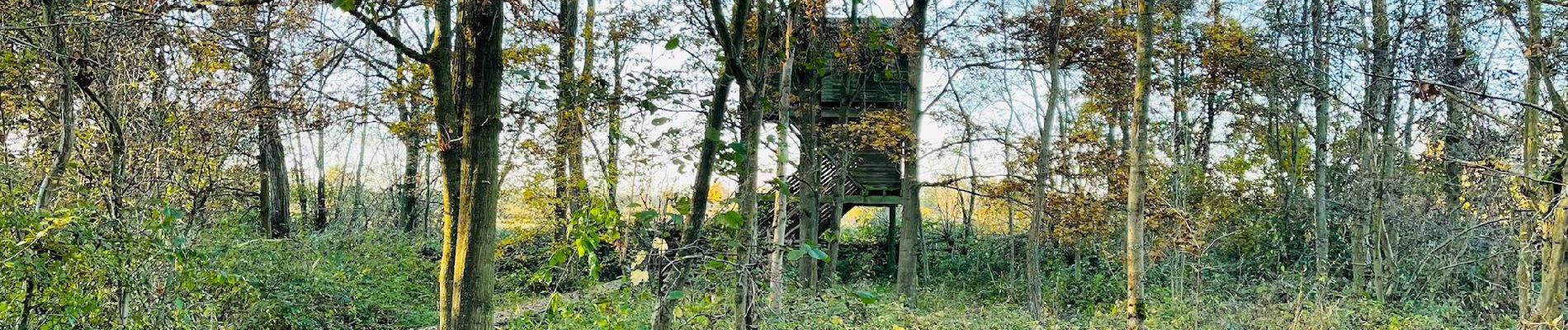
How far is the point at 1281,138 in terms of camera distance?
1748 centimetres

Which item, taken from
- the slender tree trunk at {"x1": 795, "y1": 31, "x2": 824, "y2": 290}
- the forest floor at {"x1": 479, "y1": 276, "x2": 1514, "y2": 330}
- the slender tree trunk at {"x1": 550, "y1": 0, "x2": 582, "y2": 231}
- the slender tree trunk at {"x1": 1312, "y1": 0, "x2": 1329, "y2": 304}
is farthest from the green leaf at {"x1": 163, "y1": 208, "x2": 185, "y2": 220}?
the slender tree trunk at {"x1": 1312, "y1": 0, "x2": 1329, "y2": 304}

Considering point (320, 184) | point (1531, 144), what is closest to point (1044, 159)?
point (1531, 144)

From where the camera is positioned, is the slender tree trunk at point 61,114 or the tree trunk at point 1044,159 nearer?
the slender tree trunk at point 61,114

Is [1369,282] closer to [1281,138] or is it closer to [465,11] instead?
[1281,138]

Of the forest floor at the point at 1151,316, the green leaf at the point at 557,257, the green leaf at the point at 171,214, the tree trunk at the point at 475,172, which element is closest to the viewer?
the green leaf at the point at 557,257

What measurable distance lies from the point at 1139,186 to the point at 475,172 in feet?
18.9

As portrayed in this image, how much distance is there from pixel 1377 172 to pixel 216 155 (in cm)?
1374

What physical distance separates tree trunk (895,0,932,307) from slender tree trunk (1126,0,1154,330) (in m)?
5.05

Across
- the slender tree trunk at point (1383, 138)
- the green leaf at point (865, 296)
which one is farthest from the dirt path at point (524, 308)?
the slender tree trunk at point (1383, 138)

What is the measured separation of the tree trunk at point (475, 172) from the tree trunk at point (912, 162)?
870 centimetres

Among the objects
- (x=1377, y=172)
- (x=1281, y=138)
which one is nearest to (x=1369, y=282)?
(x=1377, y=172)

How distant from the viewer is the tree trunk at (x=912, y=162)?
13352mm

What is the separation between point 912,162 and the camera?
1411cm

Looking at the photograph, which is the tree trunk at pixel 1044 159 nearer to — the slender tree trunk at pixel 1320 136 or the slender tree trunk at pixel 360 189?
the slender tree trunk at pixel 1320 136
